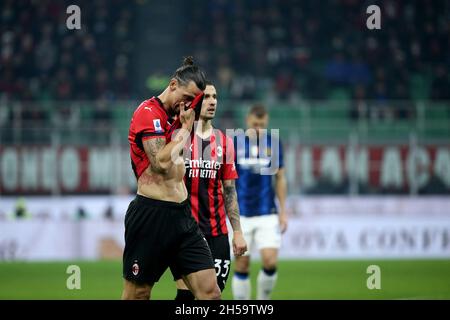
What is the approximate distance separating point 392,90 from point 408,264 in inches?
342

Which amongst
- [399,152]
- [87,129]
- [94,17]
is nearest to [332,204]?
[399,152]

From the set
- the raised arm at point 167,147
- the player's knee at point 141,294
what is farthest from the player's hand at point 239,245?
the raised arm at point 167,147

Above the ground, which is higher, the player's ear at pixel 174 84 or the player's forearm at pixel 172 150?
the player's ear at pixel 174 84

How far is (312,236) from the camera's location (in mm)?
18016

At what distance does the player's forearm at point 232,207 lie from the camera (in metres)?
7.39

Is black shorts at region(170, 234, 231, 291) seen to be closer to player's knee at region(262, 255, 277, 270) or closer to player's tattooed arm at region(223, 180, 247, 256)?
player's tattooed arm at region(223, 180, 247, 256)

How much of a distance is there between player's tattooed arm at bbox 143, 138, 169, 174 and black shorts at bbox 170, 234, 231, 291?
1756 mm

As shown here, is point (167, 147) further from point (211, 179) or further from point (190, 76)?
point (211, 179)

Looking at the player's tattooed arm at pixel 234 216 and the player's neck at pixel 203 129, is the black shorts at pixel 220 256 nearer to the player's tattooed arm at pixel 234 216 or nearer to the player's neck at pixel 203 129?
the player's tattooed arm at pixel 234 216

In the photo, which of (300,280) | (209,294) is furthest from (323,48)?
(209,294)

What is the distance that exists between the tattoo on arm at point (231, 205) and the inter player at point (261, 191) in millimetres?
2692

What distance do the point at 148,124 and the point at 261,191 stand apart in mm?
4326

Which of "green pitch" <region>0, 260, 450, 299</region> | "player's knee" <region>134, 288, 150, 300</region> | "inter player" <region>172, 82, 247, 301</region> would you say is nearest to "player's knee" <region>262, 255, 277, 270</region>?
"green pitch" <region>0, 260, 450, 299</region>

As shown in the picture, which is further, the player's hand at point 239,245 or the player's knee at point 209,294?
the player's hand at point 239,245
